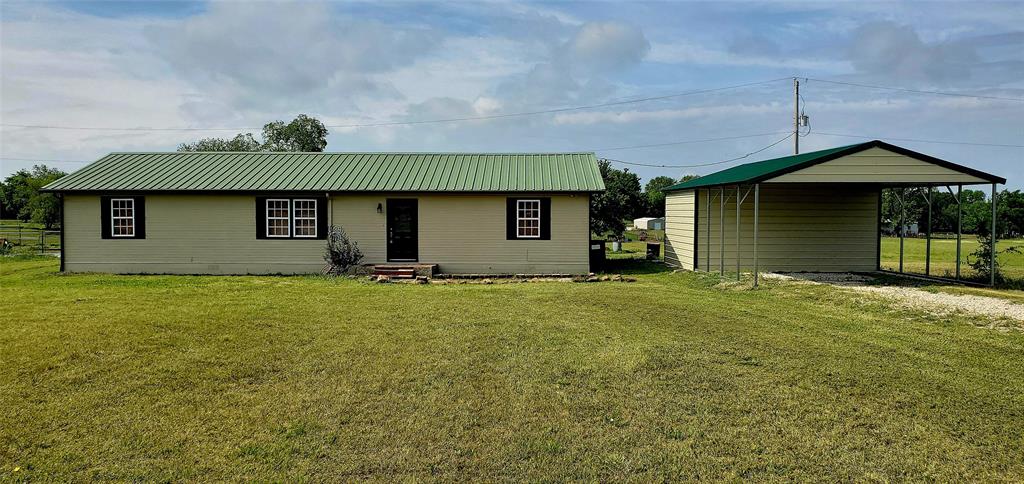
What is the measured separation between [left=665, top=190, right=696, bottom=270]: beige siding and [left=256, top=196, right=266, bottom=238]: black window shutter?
11.6 metres

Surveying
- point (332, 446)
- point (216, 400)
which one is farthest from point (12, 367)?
point (332, 446)

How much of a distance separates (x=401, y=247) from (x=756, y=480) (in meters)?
14.0

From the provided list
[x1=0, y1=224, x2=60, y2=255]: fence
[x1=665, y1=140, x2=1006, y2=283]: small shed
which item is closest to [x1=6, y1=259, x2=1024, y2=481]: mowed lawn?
[x1=665, y1=140, x2=1006, y2=283]: small shed

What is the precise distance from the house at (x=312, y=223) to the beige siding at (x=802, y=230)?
12.2 feet

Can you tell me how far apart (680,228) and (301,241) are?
10797 millimetres

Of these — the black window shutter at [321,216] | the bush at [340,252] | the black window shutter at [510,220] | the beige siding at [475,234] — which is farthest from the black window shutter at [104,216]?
the black window shutter at [510,220]

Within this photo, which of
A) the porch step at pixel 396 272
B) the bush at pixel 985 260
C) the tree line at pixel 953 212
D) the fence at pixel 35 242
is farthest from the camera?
the tree line at pixel 953 212

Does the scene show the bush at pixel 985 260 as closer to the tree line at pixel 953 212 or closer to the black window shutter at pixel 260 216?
the black window shutter at pixel 260 216

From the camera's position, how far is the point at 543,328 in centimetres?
894

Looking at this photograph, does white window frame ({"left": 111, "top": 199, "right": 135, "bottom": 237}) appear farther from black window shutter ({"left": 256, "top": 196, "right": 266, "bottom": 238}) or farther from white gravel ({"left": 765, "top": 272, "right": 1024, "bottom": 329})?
white gravel ({"left": 765, "top": 272, "right": 1024, "bottom": 329})

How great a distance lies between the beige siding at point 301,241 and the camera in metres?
17.0

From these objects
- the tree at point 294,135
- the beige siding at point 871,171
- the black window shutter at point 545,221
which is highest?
the tree at point 294,135

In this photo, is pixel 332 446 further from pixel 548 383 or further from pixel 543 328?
pixel 543 328

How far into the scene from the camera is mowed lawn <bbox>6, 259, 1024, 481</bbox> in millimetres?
4445
